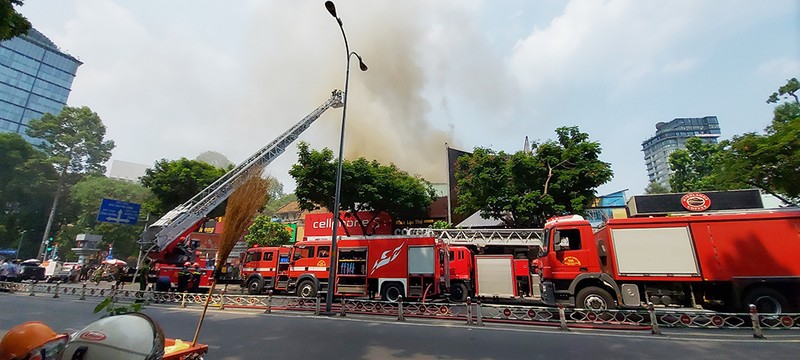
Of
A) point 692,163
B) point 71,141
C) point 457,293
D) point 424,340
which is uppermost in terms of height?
point 71,141

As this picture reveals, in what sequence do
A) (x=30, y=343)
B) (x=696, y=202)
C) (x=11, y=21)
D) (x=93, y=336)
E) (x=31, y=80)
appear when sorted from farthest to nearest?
(x=31, y=80), (x=696, y=202), (x=11, y=21), (x=93, y=336), (x=30, y=343)

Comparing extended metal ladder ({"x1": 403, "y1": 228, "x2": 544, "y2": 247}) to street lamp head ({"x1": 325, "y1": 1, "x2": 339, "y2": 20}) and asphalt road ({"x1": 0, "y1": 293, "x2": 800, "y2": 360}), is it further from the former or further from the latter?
street lamp head ({"x1": 325, "y1": 1, "x2": 339, "y2": 20})

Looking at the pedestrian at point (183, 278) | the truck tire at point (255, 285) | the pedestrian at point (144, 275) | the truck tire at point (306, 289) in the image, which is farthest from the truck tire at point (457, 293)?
the pedestrian at point (144, 275)

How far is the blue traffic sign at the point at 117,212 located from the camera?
24719 mm

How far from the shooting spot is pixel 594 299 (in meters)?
9.13

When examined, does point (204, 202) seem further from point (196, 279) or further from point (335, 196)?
point (335, 196)

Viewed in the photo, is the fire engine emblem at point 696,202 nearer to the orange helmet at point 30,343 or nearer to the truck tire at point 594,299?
the truck tire at point 594,299

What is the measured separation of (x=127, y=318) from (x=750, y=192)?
78.4 ft

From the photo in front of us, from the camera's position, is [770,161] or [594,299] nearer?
[594,299]

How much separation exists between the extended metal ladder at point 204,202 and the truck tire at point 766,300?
14.7m

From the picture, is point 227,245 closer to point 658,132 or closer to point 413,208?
point 413,208

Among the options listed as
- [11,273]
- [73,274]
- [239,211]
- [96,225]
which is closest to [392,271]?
[239,211]

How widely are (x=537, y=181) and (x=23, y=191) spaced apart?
55.3 m

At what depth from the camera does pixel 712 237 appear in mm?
9141
